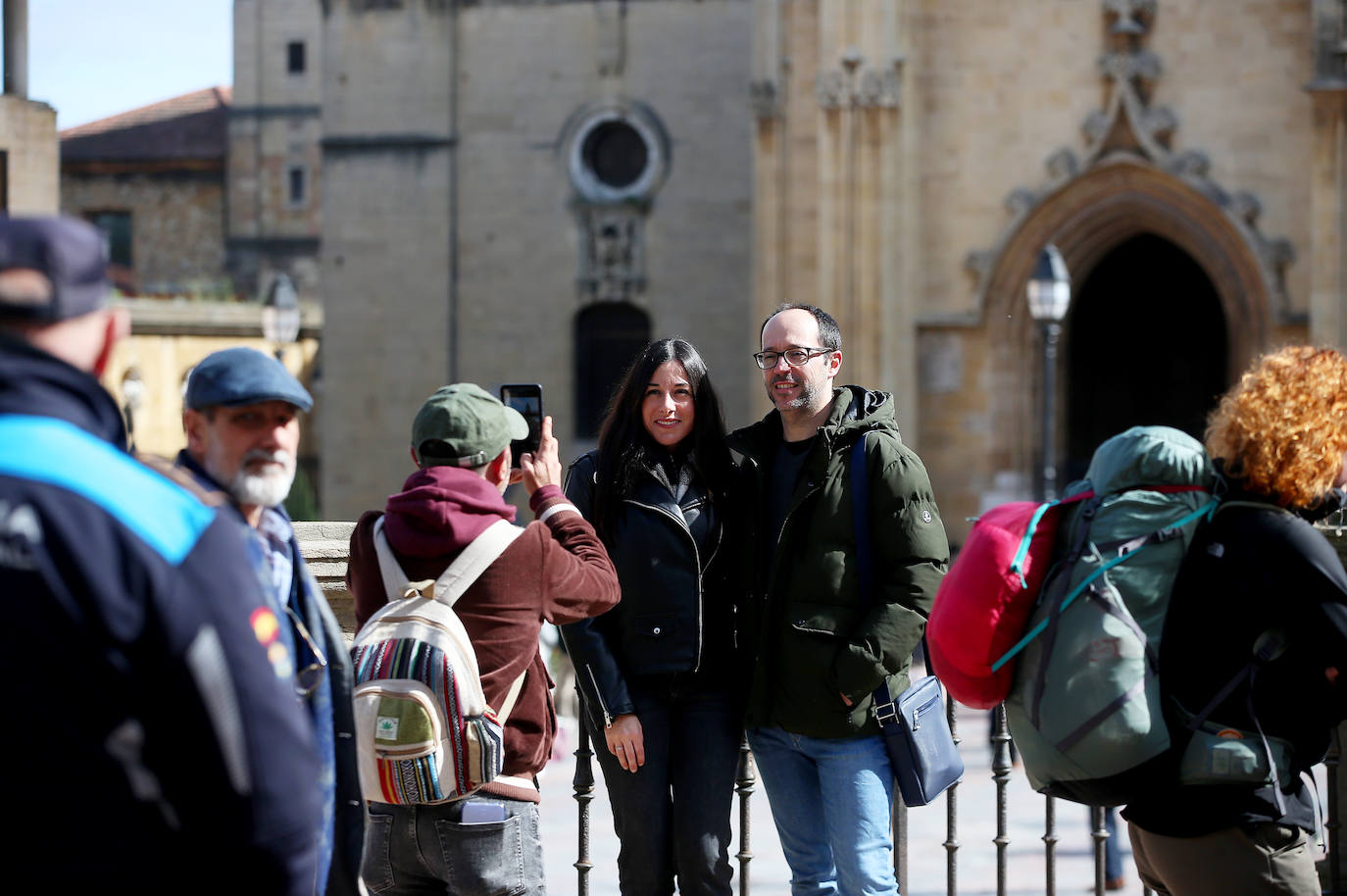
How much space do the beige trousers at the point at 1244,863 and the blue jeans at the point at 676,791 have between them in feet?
4.18

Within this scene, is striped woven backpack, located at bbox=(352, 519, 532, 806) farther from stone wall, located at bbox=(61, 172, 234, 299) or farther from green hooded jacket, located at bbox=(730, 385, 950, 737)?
stone wall, located at bbox=(61, 172, 234, 299)

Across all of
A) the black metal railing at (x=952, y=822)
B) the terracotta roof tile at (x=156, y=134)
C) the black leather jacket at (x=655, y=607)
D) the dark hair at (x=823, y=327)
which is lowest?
the black metal railing at (x=952, y=822)

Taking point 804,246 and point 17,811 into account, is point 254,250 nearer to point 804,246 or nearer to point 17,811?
point 804,246

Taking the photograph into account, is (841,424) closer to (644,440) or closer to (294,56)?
(644,440)

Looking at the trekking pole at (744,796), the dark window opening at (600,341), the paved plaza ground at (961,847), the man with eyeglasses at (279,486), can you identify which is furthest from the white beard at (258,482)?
the dark window opening at (600,341)

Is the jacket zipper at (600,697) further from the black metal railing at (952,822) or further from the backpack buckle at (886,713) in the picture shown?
the backpack buckle at (886,713)

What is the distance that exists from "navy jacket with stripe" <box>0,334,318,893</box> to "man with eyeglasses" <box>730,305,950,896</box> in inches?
89.8

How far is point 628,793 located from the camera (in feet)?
14.7

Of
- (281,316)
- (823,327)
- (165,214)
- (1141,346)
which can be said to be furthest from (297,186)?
(823,327)

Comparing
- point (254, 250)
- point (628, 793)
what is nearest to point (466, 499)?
point (628, 793)

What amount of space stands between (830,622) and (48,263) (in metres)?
2.57

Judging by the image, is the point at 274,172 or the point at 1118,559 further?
the point at 274,172

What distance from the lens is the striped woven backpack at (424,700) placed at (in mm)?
3662

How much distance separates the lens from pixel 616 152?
25.2m
